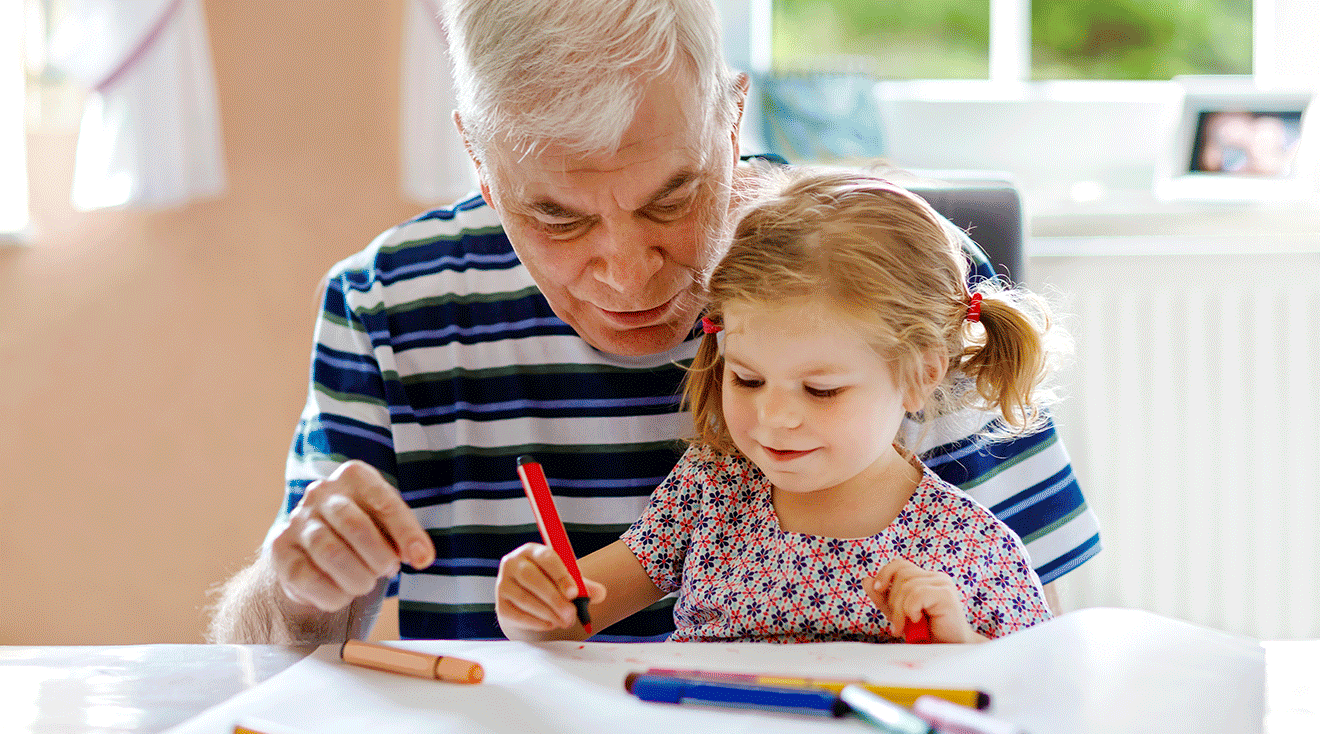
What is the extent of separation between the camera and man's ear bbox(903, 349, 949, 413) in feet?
3.02

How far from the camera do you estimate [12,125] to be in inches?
92.0

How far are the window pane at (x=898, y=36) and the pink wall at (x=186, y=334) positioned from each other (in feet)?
Result: 2.96

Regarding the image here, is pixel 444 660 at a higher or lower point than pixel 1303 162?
lower

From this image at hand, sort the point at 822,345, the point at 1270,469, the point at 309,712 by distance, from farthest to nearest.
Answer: the point at 1270,469 → the point at 822,345 → the point at 309,712

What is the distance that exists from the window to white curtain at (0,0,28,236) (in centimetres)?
167

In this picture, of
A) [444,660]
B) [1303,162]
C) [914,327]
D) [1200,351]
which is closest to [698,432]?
[914,327]

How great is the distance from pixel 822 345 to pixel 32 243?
213cm

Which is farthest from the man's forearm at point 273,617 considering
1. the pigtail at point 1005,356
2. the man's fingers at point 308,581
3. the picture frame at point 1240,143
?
the picture frame at point 1240,143

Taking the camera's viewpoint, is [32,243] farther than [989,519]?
Yes

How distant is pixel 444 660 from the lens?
67 cm

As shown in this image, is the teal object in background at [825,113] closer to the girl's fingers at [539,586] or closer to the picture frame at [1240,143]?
the picture frame at [1240,143]

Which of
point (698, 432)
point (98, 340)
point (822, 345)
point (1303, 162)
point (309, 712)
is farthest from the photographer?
point (98, 340)

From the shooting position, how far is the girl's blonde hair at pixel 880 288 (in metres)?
0.89

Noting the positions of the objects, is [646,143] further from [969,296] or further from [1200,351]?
[1200,351]
